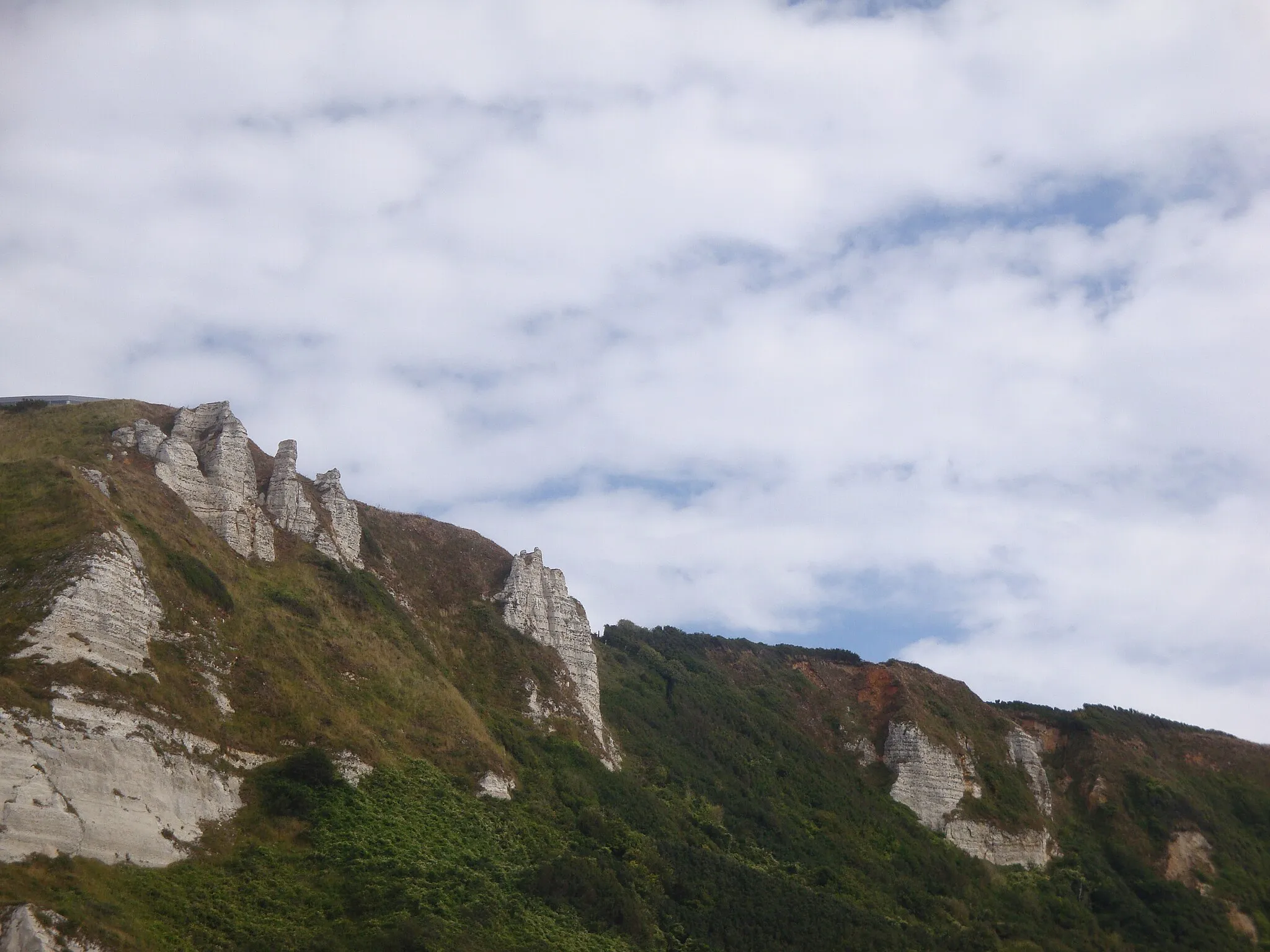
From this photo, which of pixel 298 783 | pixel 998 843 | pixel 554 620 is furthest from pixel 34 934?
pixel 998 843

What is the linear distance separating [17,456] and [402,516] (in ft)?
86.4

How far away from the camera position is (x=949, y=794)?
8056 cm

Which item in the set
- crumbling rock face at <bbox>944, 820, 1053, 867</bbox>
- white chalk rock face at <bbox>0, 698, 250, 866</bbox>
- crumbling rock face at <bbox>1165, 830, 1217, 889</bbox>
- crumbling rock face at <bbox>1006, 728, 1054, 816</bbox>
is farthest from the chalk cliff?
crumbling rock face at <bbox>1165, 830, 1217, 889</bbox>

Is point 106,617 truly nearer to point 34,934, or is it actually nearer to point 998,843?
point 34,934

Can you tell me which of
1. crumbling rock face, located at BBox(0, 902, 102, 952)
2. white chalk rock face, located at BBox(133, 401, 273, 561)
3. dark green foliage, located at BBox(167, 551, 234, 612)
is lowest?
crumbling rock face, located at BBox(0, 902, 102, 952)

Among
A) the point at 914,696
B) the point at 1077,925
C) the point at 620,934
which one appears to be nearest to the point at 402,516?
the point at 620,934

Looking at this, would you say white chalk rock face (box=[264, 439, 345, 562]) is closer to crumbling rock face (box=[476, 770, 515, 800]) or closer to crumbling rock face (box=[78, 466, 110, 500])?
crumbling rock face (box=[78, 466, 110, 500])

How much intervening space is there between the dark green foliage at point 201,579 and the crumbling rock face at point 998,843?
52.1m

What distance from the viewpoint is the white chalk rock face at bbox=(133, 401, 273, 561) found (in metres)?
57.6

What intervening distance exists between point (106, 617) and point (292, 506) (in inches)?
823

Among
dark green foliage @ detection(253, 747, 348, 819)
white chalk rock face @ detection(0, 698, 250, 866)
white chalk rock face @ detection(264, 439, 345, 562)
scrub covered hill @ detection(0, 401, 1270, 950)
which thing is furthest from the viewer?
white chalk rock face @ detection(264, 439, 345, 562)

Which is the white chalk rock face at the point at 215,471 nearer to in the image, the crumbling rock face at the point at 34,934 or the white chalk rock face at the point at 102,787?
the white chalk rock face at the point at 102,787

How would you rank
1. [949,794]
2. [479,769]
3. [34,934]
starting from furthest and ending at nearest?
[949,794] < [479,769] < [34,934]

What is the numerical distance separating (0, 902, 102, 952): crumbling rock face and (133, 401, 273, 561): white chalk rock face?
28.5 meters
